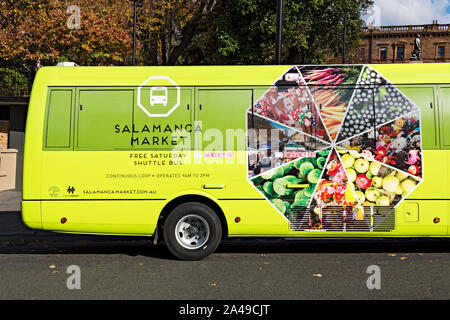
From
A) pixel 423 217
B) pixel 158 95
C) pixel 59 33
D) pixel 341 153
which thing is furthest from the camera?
pixel 59 33

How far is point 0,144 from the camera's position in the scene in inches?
691

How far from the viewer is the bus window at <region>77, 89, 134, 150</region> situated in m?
6.68

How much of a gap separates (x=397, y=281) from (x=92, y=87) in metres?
5.08

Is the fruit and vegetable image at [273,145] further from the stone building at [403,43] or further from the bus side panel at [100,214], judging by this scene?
the stone building at [403,43]

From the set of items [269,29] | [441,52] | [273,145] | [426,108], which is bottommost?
[273,145]

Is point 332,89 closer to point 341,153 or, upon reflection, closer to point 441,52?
point 341,153

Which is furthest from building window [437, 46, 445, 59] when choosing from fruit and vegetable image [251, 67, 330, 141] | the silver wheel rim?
the silver wheel rim

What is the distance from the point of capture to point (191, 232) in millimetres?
6777

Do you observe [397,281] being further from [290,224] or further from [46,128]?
[46,128]

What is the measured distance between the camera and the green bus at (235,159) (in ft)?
21.6

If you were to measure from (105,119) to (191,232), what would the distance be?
7.10ft

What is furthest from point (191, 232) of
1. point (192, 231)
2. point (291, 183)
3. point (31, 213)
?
point (31, 213)

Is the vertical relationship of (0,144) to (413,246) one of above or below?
above
